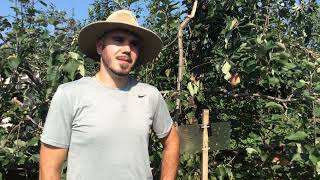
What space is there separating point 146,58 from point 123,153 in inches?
26.7

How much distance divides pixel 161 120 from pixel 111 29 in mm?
420

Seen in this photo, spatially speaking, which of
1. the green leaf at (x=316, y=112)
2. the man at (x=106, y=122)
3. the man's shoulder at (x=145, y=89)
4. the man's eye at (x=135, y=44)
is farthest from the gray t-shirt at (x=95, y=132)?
the green leaf at (x=316, y=112)

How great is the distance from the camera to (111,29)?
2.09m

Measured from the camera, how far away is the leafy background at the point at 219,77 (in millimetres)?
2994

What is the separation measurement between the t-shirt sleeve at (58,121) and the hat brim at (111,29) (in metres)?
0.36

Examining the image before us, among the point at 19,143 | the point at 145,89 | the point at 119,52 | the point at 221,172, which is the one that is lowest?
the point at 221,172

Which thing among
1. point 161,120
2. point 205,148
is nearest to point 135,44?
point 161,120

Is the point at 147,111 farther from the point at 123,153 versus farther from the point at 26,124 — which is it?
the point at 26,124

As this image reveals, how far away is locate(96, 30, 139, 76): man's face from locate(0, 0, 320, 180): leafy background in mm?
845

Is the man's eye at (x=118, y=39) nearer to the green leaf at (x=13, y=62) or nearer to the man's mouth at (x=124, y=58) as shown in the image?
the man's mouth at (x=124, y=58)

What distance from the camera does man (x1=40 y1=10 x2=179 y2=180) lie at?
6.23ft

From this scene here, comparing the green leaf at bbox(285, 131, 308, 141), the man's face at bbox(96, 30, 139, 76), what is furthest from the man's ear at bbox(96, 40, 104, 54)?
the green leaf at bbox(285, 131, 308, 141)

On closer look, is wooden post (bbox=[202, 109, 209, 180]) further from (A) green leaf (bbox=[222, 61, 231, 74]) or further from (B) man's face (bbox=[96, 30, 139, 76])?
(B) man's face (bbox=[96, 30, 139, 76])

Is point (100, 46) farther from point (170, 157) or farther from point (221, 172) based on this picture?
point (221, 172)
